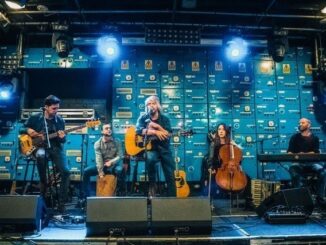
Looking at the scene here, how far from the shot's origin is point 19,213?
385 centimetres

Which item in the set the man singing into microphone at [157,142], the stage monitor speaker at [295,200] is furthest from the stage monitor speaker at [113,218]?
the stage monitor speaker at [295,200]

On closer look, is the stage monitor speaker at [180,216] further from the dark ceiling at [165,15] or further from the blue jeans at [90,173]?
the dark ceiling at [165,15]

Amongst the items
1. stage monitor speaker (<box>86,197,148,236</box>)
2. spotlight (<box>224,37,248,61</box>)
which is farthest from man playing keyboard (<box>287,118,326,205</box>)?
stage monitor speaker (<box>86,197,148,236</box>)

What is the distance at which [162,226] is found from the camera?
12.2 ft

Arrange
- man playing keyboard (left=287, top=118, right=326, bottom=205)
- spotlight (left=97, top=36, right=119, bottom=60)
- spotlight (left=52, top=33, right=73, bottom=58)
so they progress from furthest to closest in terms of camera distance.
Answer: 1. spotlight (left=97, top=36, right=119, bottom=60)
2. spotlight (left=52, top=33, right=73, bottom=58)
3. man playing keyboard (left=287, top=118, right=326, bottom=205)

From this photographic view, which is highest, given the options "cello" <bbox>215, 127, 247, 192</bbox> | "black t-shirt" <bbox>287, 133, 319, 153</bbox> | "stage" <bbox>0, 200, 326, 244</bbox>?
"black t-shirt" <bbox>287, 133, 319, 153</bbox>

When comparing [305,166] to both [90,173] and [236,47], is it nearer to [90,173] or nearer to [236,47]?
[236,47]

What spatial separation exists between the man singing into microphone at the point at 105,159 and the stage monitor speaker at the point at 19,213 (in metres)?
3.01

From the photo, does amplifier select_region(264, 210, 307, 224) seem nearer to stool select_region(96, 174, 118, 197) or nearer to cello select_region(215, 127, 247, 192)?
cello select_region(215, 127, 247, 192)

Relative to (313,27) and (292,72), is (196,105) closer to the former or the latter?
(292,72)

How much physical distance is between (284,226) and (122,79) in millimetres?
5949

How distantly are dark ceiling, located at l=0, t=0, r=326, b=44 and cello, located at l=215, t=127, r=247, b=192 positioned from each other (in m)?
3.39

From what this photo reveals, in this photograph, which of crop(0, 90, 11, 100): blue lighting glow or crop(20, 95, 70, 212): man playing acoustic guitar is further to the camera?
crop(0, 90, 11, 100): blue lighting glow

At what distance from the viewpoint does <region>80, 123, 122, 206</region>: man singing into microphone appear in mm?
6984
